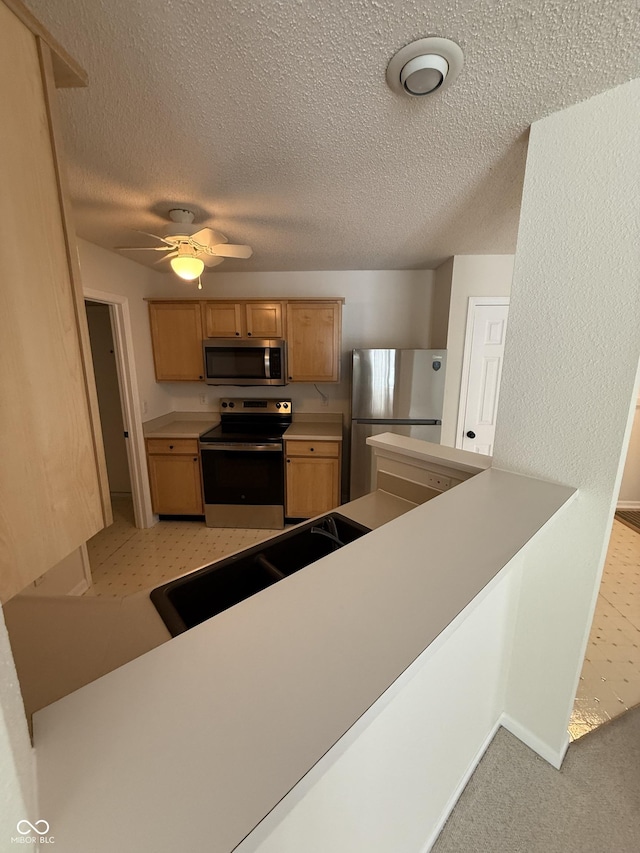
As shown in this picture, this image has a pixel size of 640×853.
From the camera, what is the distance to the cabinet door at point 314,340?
302 cm

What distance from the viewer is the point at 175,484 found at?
3.10 m

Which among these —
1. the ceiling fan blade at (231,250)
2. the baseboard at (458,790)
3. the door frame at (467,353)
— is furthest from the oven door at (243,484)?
the baseboard at (458,790)

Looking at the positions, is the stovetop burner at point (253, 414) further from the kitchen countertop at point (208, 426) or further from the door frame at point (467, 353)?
the door frame at point (467, 353)

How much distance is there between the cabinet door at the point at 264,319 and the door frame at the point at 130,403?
1.00m

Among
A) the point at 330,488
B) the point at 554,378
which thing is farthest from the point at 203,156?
the point at 330,488

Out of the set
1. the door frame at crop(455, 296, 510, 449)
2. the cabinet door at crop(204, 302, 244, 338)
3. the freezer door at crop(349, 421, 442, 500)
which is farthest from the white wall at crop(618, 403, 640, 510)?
the cabinet door at crop(204, 302, 244, 338)

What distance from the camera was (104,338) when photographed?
11.2 feet

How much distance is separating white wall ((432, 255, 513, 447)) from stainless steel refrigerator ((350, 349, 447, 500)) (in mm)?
223

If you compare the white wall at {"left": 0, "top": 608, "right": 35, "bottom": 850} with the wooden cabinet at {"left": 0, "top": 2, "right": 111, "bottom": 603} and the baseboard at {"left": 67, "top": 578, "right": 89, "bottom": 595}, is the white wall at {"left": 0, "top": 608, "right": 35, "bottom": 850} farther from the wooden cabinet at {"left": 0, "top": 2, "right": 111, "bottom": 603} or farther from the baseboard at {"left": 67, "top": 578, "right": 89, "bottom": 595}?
the baseboard at {"left": 67, "top": 578, "right": 89, "bottom": 595}

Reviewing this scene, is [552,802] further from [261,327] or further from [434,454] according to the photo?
[261,327]

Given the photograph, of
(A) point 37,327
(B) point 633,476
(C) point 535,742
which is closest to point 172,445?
Answer: (A) point 37,327

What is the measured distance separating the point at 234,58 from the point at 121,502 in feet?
12.5

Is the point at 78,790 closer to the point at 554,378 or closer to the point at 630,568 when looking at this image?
the point at 554,378

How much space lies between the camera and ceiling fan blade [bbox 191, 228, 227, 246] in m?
1.80
